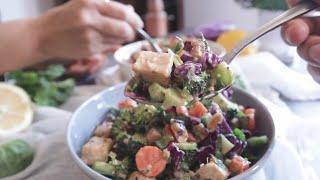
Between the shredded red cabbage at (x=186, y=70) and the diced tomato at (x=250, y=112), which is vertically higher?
the shredded red cabbage at (x=186, y=70)

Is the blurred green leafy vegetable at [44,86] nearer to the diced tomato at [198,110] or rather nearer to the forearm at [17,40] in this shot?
the forearm at [17,40]

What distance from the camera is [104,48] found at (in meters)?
0.93

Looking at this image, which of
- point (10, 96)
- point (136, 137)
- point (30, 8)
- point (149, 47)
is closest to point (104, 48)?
point (149, 47)

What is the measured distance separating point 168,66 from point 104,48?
0.43 meters

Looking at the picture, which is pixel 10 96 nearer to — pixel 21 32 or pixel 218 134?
pixel 21 32

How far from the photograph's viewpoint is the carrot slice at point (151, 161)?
1.77ft

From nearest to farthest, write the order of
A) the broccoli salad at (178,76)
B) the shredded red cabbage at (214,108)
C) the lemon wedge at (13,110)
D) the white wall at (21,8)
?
the broccoli salad at (178,76) → the shredded red cabbage at (214,108) → the lemon wedge at (13,110) → the white wall at (21,8)

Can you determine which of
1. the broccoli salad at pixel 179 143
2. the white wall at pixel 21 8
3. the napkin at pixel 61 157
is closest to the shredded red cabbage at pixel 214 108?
the broccoli salad at pixel 179 143

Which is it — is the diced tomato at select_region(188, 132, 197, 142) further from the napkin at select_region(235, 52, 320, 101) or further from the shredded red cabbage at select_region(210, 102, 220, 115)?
the napkin at select_region(235, 52, 320, 101)

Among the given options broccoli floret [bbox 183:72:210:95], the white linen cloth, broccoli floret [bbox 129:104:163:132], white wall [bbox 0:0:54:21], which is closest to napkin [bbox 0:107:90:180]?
the white linen cloth

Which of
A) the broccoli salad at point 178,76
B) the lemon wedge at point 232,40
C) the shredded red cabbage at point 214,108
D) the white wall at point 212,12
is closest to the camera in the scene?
the broccoli salad at point 178,76

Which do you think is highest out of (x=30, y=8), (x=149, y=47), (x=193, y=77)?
(x=193, y=77)

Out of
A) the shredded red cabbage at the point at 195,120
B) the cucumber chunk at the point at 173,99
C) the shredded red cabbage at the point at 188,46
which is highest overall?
the shredded red cabbage at the point at 188,46

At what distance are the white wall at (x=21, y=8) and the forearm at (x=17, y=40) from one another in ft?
2.49
